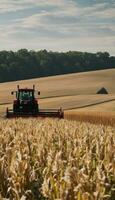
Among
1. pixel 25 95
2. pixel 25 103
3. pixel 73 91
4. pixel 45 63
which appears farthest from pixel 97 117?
pixel 45 63

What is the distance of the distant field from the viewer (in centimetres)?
6494

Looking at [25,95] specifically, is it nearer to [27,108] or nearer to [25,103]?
[25,103]

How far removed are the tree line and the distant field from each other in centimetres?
1689

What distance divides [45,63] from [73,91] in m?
44.0

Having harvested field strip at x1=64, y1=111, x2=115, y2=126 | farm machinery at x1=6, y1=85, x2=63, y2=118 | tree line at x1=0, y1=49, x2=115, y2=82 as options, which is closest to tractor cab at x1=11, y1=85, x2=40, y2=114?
farm machinery at x1=6, y1=85, x2=63, y2=118

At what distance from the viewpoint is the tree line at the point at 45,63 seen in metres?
120

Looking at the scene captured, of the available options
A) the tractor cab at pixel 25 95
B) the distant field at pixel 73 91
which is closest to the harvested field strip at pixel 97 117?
the tractor cab at pixel 25 95

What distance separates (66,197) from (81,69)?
129 metres

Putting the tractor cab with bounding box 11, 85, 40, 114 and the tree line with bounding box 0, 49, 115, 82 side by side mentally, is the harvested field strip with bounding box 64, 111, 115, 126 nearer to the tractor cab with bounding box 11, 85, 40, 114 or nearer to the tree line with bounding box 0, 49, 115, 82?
the tractor cab with bounding box 11, 85, 40, 114

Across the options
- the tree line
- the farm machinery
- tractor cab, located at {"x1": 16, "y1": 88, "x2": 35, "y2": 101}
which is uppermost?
the tree line

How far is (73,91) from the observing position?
84812 millimetres

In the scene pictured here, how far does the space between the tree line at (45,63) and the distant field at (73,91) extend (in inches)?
665

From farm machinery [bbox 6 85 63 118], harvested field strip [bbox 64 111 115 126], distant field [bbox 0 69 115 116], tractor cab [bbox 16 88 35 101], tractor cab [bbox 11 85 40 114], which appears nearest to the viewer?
farm machinery [bbox 6 85 63 118]

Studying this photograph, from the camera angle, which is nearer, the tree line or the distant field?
the distant field
